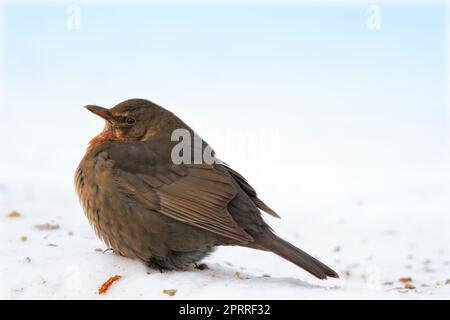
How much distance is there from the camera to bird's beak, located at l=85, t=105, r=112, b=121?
5.95m

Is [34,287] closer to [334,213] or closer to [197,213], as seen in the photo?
[197,213]

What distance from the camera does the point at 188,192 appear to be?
554cm

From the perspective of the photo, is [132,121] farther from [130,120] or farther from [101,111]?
[101,111]

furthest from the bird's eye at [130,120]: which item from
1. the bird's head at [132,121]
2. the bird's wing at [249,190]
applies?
the bird's wing at [249,190]

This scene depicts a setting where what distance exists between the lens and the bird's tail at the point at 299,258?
531 cm

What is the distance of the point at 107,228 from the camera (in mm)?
5488

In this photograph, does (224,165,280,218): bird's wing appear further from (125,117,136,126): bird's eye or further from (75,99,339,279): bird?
(125,117,136,126): bird's eye

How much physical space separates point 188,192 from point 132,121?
0.92 metres

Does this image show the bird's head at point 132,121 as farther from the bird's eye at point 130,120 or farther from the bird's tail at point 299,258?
the bird's tail at point 299,258

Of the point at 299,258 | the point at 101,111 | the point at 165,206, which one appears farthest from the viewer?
the point at 101,111

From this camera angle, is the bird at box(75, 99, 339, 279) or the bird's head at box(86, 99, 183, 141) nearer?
the bird at box(75, 99, 339, 279)

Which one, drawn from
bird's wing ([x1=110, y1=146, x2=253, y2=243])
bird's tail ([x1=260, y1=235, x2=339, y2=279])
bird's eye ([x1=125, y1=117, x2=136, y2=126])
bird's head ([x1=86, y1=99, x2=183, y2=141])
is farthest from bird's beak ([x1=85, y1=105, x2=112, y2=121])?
bird's tail ([x1=260, y1=235, x2=339, y2=279])

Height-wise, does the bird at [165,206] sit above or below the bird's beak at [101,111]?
below

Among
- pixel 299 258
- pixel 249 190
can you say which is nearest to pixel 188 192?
pixel 249 190
